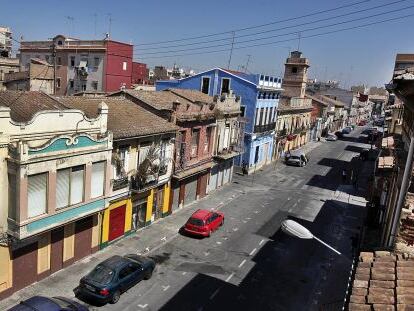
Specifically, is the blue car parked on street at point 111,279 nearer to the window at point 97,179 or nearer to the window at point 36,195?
the window at point 36,195

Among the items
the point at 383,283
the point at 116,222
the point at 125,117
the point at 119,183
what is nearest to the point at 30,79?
the point at 125,117

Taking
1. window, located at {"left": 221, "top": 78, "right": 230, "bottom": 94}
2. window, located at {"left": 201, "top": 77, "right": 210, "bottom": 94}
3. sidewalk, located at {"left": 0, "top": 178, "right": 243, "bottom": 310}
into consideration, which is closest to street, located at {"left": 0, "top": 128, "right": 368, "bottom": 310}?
sidewalk, located at {"left": 0, "top": 178, "right": 243, "bottom": 310}

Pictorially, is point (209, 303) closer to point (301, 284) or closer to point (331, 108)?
point (301, 284)

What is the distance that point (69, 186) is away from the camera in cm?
1969

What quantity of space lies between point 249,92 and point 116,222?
968 inches

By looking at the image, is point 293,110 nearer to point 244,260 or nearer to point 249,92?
point 249,92

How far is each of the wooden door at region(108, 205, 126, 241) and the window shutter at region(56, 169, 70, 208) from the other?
15.0 feet

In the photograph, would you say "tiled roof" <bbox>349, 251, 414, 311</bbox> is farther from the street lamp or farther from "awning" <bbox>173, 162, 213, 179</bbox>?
"awning" <bbox>173, 162, 213, 179</bbox>

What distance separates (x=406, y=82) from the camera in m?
9.18

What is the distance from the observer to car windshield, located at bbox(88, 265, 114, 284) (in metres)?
18.0

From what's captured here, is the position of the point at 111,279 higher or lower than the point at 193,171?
lower

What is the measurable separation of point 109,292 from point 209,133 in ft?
62.4

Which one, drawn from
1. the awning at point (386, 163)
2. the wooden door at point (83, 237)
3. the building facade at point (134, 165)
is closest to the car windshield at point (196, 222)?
the building facade at point (134, 165)

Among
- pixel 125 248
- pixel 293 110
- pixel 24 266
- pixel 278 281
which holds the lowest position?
pixel 278 281
